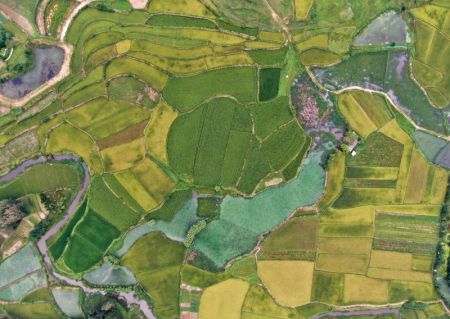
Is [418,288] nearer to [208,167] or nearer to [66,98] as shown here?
[208,167]

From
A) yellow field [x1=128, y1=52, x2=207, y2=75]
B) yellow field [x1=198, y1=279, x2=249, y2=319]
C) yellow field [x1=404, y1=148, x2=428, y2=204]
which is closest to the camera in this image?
yellow field [x1=128, y1=52, x2=207, y2=75]

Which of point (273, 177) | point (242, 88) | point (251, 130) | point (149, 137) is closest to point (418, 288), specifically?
point (273, 177)

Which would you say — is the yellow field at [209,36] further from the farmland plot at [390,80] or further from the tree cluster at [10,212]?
the tree cluster at [10,212]

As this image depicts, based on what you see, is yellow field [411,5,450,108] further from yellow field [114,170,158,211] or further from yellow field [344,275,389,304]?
yellow field [114,170,158,211]

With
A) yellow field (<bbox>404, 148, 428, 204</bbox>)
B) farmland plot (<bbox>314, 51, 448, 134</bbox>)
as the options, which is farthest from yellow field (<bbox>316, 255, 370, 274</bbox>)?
farmland plot (<bbox>314, 51, 448, 134</bbox>)

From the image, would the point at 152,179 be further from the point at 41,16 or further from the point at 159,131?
the point at 41,16

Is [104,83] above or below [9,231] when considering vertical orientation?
above

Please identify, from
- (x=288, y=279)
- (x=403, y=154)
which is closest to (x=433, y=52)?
(x=403, y=154)
